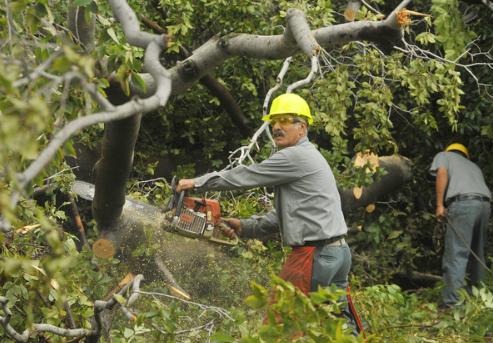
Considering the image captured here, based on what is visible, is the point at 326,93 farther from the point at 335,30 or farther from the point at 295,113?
the point at 295,113

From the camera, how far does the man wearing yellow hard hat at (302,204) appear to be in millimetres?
5262

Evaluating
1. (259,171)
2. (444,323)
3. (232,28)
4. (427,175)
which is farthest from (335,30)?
(427,175)

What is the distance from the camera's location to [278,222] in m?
5.54

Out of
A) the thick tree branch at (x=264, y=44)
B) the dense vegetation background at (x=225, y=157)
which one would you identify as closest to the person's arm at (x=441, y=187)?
the dense vegetation background at (x=225, y=157)

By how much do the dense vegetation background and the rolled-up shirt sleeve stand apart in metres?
0.50

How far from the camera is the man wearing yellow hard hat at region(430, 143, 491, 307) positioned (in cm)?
811

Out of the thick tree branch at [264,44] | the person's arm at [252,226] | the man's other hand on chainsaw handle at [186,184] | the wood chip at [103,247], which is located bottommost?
the wood chip at [103,247]

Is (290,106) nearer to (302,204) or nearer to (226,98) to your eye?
(302,204)

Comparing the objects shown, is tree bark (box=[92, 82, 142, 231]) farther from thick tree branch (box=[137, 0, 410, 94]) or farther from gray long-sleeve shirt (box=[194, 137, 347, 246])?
gray long-sleeve shirt (box=[194, 137, 347, 246])

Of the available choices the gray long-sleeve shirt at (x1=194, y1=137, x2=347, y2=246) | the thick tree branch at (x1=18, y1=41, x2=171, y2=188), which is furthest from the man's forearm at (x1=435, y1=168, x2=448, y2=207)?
the thick tree branch at (x1=18, y1=41, x2=171, y2=188)

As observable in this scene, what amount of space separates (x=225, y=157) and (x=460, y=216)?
2676 millimetres

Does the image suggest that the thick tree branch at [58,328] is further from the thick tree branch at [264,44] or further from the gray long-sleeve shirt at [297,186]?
the thick tree branch at [264,44]

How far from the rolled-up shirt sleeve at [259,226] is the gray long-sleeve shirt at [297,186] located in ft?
0.96

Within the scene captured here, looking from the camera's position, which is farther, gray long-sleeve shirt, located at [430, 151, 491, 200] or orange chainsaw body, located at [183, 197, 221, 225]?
gray long-sleeve shirt, located at [430, 151, 491, 200]
